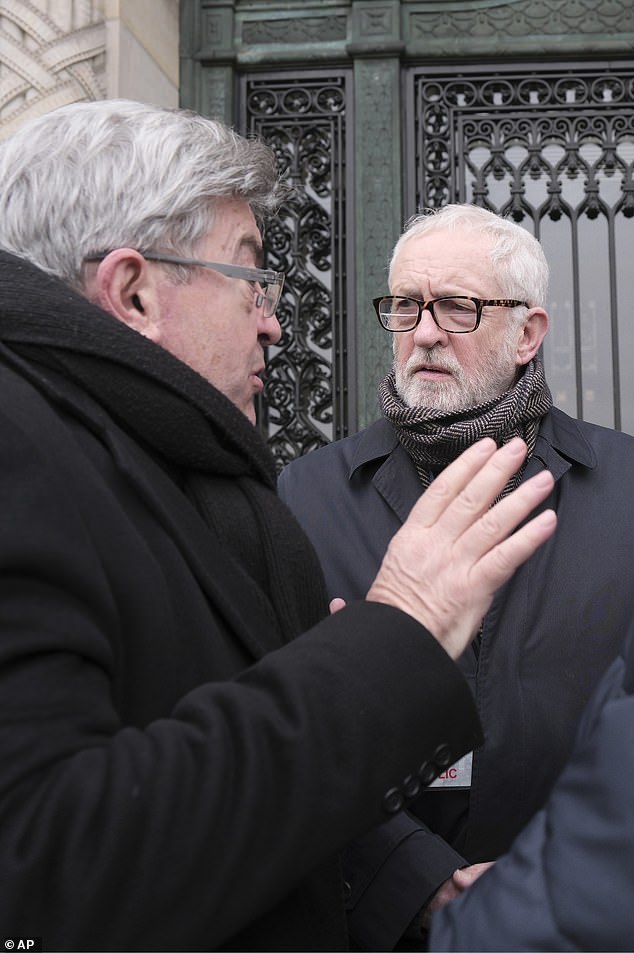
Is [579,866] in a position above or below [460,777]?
above

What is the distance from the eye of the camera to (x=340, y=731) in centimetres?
101

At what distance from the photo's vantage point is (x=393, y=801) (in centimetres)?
106

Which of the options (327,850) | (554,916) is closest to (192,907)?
(327,850)

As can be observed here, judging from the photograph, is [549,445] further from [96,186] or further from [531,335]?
[96,186]

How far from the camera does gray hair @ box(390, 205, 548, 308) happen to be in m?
2.45

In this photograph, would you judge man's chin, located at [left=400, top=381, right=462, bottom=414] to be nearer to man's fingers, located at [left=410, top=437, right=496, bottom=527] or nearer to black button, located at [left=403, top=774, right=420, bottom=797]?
man's fingers, located at [left=410, top=437, right=496, bottom=527]

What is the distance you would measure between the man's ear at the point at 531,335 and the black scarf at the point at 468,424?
139 millimetres

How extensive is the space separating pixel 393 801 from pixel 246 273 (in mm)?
827

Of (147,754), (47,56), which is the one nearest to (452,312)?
(147,754)

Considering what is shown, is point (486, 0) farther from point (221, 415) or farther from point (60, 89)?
point (221, 415)

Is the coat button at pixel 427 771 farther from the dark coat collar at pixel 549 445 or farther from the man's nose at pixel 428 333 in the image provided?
the man's nose at pixel 428 333

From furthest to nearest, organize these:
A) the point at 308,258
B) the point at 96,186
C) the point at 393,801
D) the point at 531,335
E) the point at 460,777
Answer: the point at 308,258 → the point at 531,335 → the point at 460,777 → the point at 96,186 → the point at 393,801

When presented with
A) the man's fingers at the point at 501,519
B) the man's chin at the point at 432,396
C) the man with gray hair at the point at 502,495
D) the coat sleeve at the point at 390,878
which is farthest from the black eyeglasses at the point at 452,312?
the man's fingers at the point at 501,519

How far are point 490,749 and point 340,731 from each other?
109cm
